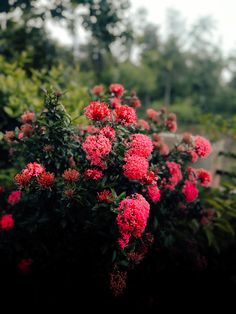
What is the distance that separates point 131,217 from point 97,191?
0.47 meters

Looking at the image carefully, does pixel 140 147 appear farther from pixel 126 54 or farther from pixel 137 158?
pixel 126 54

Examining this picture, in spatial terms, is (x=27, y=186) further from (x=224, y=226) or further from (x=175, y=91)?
(x=175, y=91)

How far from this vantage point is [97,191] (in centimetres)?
276

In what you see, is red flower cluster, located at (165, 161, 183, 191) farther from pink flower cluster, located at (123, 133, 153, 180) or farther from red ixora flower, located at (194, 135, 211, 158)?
pink flower cluster, located at (123, 133, 153, 180)

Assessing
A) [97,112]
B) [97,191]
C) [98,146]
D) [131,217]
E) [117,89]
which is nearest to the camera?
[131,217]

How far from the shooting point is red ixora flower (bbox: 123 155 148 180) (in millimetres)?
2521

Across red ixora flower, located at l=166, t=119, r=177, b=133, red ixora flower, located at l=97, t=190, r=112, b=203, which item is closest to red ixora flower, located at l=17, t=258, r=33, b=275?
red ixora flower, located at l=97, t=190, r=112, b=203

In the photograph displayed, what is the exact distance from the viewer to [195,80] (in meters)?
33.9

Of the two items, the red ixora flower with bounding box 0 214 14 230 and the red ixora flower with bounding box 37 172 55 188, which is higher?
the red ixora flower with bounding box 37 172 55 188

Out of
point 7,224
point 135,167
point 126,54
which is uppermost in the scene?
point 126,54

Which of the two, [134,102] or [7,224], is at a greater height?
[134,102]

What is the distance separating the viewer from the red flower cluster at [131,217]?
2.37 metres

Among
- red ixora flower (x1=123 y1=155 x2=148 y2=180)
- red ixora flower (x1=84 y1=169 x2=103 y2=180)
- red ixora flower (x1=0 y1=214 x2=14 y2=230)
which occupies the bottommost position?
red ixora flower (x1=0 y1=214 x2=14 y2=230)

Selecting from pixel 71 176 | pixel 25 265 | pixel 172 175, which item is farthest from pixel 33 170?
pixel 172 175
